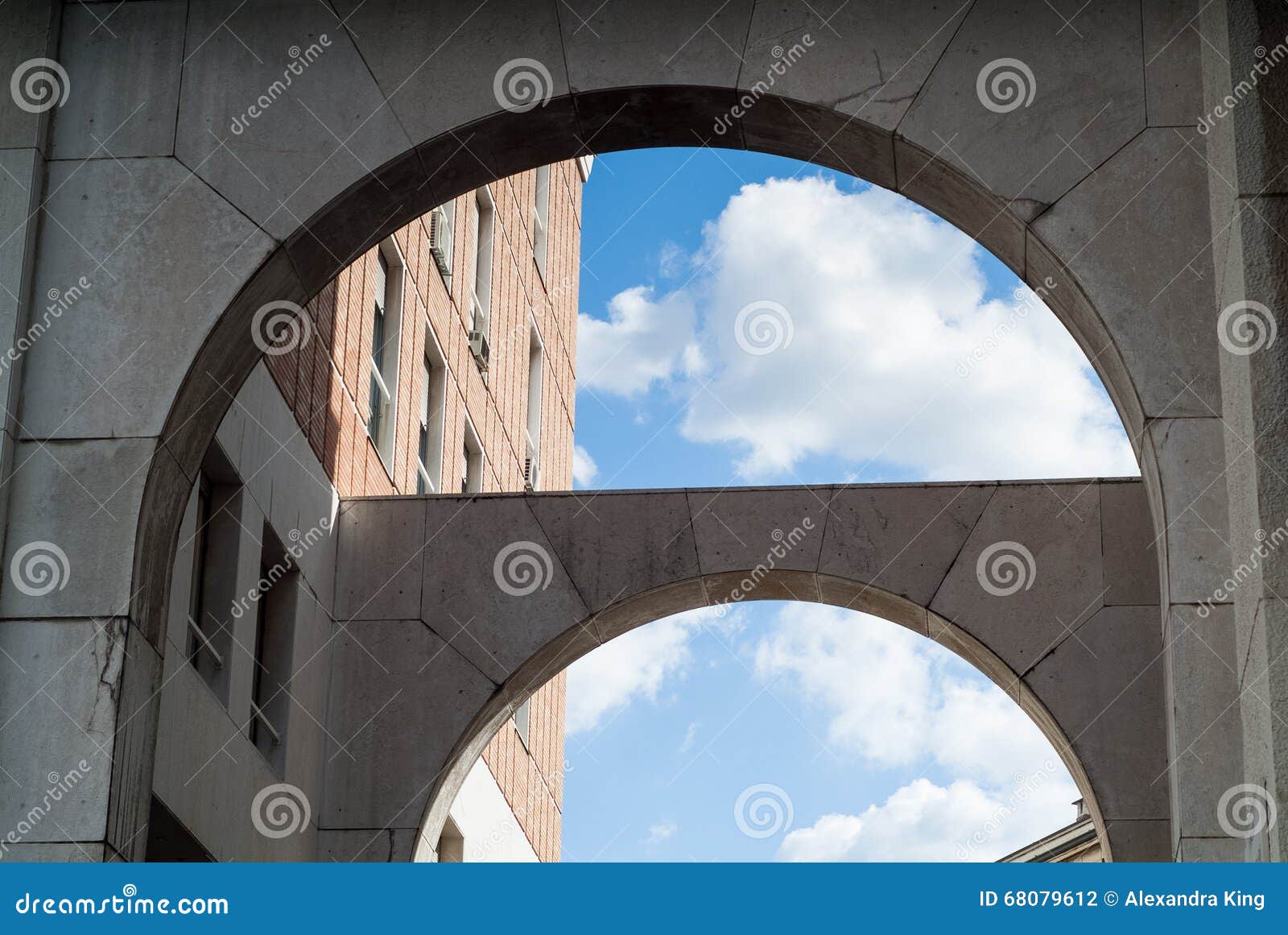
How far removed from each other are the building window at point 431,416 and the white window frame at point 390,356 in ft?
5.61

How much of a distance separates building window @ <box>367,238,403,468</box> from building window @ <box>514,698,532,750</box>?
856 centimetres

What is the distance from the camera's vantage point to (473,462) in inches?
1090

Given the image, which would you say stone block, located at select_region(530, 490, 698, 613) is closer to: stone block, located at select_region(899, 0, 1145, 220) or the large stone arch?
the large stone arch

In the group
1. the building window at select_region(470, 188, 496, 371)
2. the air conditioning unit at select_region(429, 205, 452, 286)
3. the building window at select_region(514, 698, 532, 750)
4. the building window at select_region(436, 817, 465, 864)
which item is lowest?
the building window at select_region(436, 817, 465, 864)

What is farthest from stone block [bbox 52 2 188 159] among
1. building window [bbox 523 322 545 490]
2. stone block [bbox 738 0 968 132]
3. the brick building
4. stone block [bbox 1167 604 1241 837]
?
building window [bbox 523 322 545 490]

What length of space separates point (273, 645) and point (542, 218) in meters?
19.2

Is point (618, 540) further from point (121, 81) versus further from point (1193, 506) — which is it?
point (1193, 506)

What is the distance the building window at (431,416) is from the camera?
23672mm

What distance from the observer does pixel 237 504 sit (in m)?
15.3

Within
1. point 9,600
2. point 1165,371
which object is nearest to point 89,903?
point 9,600

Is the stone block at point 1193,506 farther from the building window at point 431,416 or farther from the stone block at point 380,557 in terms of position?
the building window at point 431,416

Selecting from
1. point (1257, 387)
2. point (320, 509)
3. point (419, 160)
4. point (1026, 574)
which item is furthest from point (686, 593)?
point (1257, 387)

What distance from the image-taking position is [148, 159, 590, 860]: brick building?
47.7ft

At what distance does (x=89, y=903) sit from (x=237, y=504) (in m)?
7.61
